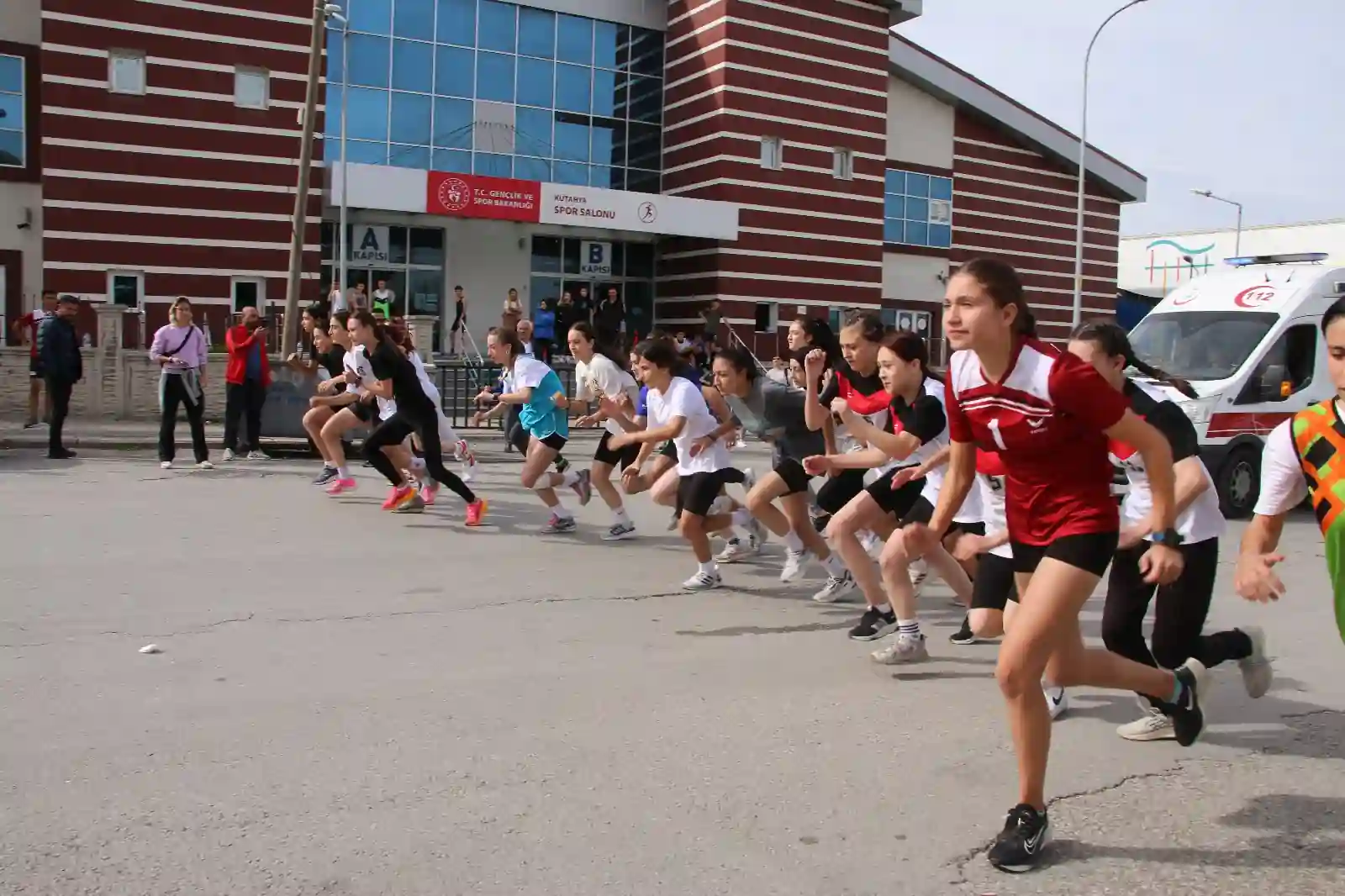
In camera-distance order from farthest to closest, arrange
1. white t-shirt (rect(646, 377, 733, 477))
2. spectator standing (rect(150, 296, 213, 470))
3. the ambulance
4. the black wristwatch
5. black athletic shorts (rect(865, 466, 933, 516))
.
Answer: spectator standing (rect(150, 296, 213, 470)), the ambulance, white t-shirt (rect(646, 377, 733, 477)), black athletic shorts (rect(865, 466, 933, 516)), the black wristwatch

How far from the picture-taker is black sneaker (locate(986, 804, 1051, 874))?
3496 mm

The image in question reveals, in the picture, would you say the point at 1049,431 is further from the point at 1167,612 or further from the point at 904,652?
the point at 904,652

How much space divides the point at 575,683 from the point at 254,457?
418 inches

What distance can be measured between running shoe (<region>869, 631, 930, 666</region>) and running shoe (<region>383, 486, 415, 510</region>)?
582 cm

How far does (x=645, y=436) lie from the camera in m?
7.70

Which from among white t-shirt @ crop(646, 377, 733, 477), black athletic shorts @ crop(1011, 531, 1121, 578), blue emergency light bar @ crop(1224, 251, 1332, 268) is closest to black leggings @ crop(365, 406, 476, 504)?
white t-shirt @ crop(646, 377, 733, 477)

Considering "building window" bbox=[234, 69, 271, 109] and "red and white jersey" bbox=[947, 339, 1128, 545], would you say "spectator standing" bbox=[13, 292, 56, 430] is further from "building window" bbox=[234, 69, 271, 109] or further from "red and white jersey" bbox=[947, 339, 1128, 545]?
"red and white jersey" bbox=[947, 339, 1128, 545]

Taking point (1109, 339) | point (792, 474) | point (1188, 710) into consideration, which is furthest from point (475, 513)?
point (1188, 710)

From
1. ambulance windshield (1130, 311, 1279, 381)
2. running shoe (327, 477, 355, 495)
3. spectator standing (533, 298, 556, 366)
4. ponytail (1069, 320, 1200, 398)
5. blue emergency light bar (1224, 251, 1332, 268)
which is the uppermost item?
blue emergency light bar (1224, 251, 1332, 268)

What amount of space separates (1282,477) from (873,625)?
2936 millimetres

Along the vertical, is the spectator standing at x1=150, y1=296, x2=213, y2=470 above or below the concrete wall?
below

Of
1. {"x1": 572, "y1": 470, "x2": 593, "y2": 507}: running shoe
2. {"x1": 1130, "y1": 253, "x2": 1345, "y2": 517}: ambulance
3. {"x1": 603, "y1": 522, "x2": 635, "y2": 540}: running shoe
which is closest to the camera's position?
{"x1": 603, "y1": 522, "x2": 635, "y2": 540}: running shoe

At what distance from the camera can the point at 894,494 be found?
6434 millimetres

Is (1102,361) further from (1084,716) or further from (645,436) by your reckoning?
(645,436)
